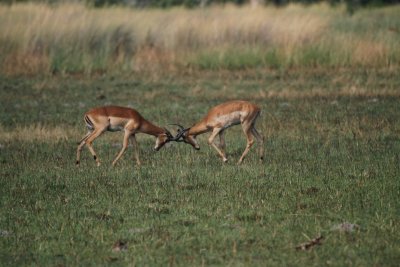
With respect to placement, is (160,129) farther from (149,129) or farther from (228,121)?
(228,121)

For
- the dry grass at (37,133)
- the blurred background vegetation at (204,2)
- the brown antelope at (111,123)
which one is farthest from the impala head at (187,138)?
the blurred background vegetation at (204,2)

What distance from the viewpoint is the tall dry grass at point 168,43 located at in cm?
2359

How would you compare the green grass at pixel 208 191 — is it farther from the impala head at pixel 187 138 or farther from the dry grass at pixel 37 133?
the impala head at pixel 187 138

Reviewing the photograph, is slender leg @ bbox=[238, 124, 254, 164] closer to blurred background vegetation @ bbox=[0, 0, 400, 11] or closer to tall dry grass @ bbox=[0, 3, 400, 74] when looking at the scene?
tall dry grass @ bbox=[0, 3, 400, 74]

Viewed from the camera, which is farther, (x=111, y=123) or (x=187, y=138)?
(x=187, y=138)

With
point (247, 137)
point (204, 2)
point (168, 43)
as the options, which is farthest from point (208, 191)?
point (204, 2)

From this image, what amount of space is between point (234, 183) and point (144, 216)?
183 cm

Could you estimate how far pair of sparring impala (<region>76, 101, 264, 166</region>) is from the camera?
1295cm

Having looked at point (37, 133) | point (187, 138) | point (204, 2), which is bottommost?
point (204, 2)

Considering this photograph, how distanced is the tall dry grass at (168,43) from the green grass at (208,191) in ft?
16.2

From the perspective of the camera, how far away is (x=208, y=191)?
10.7 metres

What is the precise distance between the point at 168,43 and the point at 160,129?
1182 centimetres

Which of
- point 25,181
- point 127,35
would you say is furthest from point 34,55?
point 25,181

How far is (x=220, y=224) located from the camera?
9.29 metres
